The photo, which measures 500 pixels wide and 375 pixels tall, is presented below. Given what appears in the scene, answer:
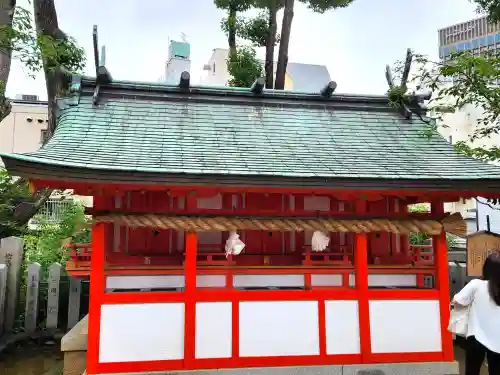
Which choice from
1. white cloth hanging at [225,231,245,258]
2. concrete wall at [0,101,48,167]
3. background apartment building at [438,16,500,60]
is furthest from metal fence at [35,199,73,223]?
background apartment building at [438,16,500,60]

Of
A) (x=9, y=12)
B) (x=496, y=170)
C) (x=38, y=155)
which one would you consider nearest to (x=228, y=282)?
(x=38, y=155)

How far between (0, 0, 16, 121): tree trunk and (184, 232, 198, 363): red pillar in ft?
A: 16.2

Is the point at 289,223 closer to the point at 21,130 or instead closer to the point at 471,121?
the point at 21,130

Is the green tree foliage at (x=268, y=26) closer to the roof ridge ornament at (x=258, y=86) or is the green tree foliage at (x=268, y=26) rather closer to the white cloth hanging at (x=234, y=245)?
the roof ridge ornament at (x=258, y=86)

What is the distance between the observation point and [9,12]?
855 cm

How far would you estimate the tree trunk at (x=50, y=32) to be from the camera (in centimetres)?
1013

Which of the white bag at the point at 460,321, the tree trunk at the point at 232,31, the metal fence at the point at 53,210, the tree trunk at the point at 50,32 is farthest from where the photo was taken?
the metal fence at the point at 53,210

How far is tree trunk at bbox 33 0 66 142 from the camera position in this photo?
10133 mm

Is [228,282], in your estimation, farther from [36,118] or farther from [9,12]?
[36,118]

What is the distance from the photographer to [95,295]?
6121 millimetres

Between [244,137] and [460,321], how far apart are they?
4446mm

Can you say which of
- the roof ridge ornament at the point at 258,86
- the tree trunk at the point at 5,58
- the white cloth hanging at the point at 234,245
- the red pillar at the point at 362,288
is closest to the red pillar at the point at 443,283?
the red pillar at the point at 362,288

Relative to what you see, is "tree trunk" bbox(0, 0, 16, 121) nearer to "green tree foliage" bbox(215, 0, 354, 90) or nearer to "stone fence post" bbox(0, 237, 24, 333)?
"stone fence post" bbox(0, 237, 24, 333)

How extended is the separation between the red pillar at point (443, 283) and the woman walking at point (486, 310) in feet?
6.52
